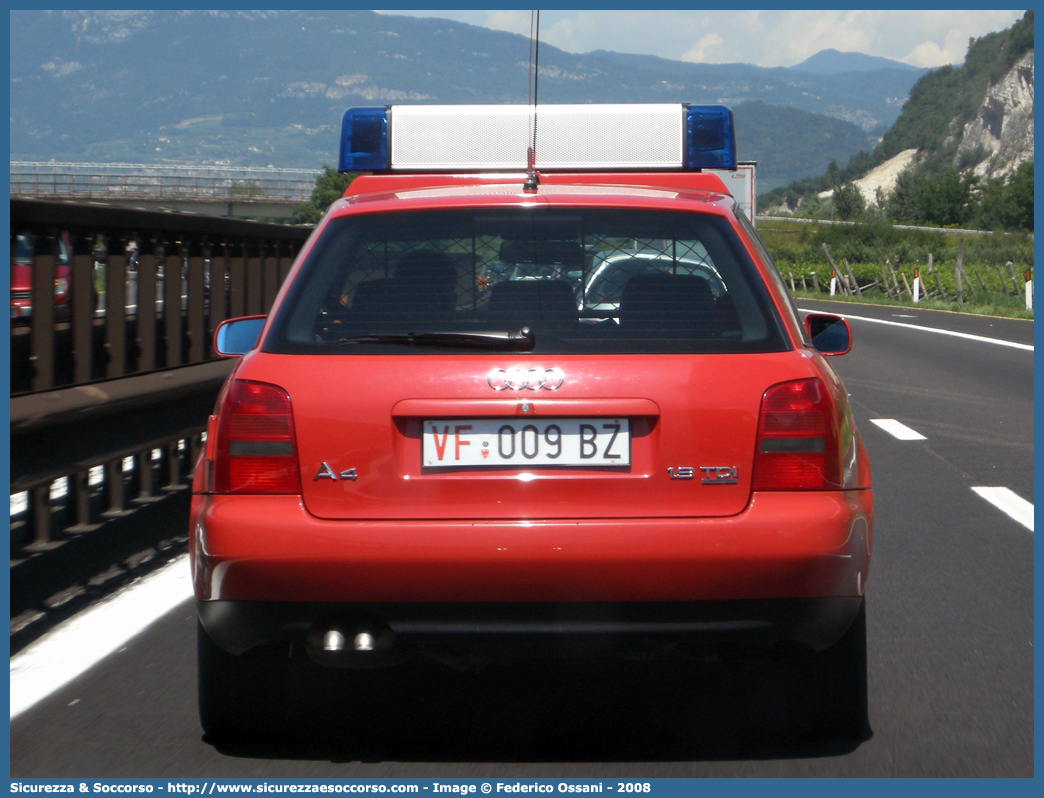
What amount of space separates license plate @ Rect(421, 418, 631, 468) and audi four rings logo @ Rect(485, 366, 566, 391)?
0.08 meters

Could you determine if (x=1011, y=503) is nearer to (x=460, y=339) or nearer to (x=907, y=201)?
(x=460, y=339)

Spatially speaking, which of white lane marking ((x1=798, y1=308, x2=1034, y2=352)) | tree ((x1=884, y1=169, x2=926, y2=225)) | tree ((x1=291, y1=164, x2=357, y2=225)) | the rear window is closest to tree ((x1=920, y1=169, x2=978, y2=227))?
tree ((x1=884, y1=169, x2=926, y2=225))

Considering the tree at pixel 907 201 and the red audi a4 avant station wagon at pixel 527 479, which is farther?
the tree at pixel 907 201

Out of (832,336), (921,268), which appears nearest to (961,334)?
(832,336)

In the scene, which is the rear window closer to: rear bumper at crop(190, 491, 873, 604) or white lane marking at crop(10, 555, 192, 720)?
rear bumper at crop(190, 491, 873, 604)

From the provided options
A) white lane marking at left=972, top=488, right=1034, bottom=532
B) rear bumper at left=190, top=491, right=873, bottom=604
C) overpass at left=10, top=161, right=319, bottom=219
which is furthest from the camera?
overpass at left=10, top=161, right=319, bottom=219

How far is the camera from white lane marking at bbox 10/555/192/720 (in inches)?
163

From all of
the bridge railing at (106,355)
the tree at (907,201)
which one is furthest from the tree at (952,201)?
the bridge railing at (106,355)

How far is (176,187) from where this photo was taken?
78.8m

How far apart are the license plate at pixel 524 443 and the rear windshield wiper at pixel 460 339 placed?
198mm

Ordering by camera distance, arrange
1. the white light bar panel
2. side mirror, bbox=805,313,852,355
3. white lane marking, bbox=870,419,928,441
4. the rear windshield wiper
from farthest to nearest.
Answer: white lane marking, bbox=870,419,928,441 < the white light bar panel < side mirror, bbox=805,313,852,355 < the rear windshield wiper

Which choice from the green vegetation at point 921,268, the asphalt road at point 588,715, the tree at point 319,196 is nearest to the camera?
the asphalt road at point 588,715

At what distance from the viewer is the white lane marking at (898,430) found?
10.4m

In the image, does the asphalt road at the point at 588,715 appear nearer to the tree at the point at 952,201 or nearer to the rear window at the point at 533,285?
the rear window at the point at 533,285
